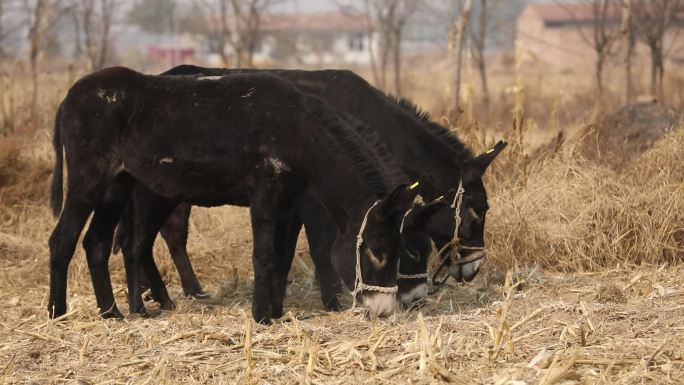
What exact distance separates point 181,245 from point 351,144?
2632mm

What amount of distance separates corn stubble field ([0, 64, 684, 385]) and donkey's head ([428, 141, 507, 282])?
32 cm

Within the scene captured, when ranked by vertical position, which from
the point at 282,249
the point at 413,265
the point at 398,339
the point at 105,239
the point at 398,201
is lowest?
the point at 398,339

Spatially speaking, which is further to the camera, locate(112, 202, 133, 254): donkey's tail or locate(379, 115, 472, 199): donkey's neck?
locate(112, 202, 133, 254): donkey's tail

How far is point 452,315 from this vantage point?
699 cm

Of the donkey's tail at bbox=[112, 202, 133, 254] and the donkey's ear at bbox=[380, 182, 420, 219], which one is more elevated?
the donkey's ear at bbox=[380, 182, 420, 219]

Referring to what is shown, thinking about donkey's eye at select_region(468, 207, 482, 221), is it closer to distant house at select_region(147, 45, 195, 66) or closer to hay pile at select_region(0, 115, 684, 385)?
hay pile at select_region(0, 115, 684, 385)

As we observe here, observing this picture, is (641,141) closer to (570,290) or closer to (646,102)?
(646,102)

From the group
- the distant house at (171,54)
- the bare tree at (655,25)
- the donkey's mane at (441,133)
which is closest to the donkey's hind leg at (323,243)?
the donkey's mane at (441,133)

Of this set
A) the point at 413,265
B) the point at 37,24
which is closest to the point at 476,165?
the point at 413,265

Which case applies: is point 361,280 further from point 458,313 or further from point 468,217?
point 468,217

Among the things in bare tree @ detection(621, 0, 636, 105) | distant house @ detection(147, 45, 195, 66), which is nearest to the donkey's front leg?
bare tree @ detection(621, 0, 636, 105)

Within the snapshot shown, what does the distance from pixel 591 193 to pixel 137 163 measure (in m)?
4.59

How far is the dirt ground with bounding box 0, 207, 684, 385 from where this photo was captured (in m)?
5.36

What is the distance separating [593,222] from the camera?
9.08m
